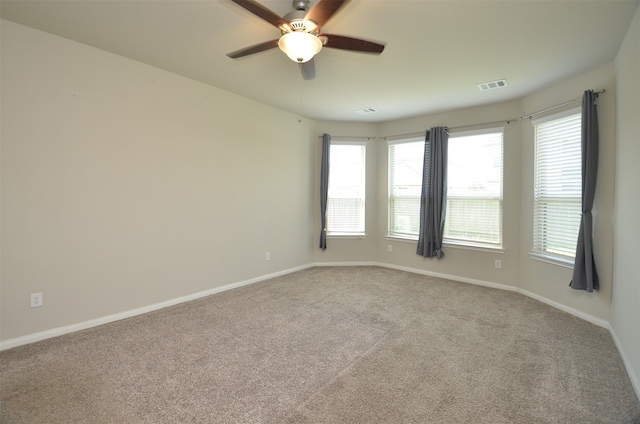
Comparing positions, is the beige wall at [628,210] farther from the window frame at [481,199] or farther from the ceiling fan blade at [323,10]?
the ceiling fan blade at [323,10]

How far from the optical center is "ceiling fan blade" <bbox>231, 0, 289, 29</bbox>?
165 centimetres

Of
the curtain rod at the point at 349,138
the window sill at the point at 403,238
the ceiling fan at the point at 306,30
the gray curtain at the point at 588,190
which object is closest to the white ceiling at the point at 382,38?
the ceiling fan at the point at 306,30

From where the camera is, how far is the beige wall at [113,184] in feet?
7.99

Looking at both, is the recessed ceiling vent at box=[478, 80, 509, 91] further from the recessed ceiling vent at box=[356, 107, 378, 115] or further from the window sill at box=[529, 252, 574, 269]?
the window sill at box=[529, 252, 574, 269]

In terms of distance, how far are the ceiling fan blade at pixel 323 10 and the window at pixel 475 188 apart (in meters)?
3.42

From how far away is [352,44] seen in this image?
2.06 meters

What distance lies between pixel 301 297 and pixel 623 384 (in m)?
2.90

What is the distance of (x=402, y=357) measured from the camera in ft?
7.67

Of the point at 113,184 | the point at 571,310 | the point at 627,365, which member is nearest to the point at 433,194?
the point at 571,310

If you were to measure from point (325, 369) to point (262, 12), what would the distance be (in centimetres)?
246

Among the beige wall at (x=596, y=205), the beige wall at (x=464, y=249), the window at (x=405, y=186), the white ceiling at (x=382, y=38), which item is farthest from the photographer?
the window at (x=405, y=186)

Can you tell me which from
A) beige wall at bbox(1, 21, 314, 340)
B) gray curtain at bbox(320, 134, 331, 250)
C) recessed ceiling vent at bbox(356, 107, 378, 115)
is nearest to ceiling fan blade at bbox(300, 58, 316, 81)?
beige wall at bbox(1, 21, 314, 340)

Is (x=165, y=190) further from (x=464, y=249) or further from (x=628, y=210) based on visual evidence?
(x=628, y=210)

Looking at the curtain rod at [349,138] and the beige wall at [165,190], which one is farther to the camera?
the curtain rod at [349,138]
